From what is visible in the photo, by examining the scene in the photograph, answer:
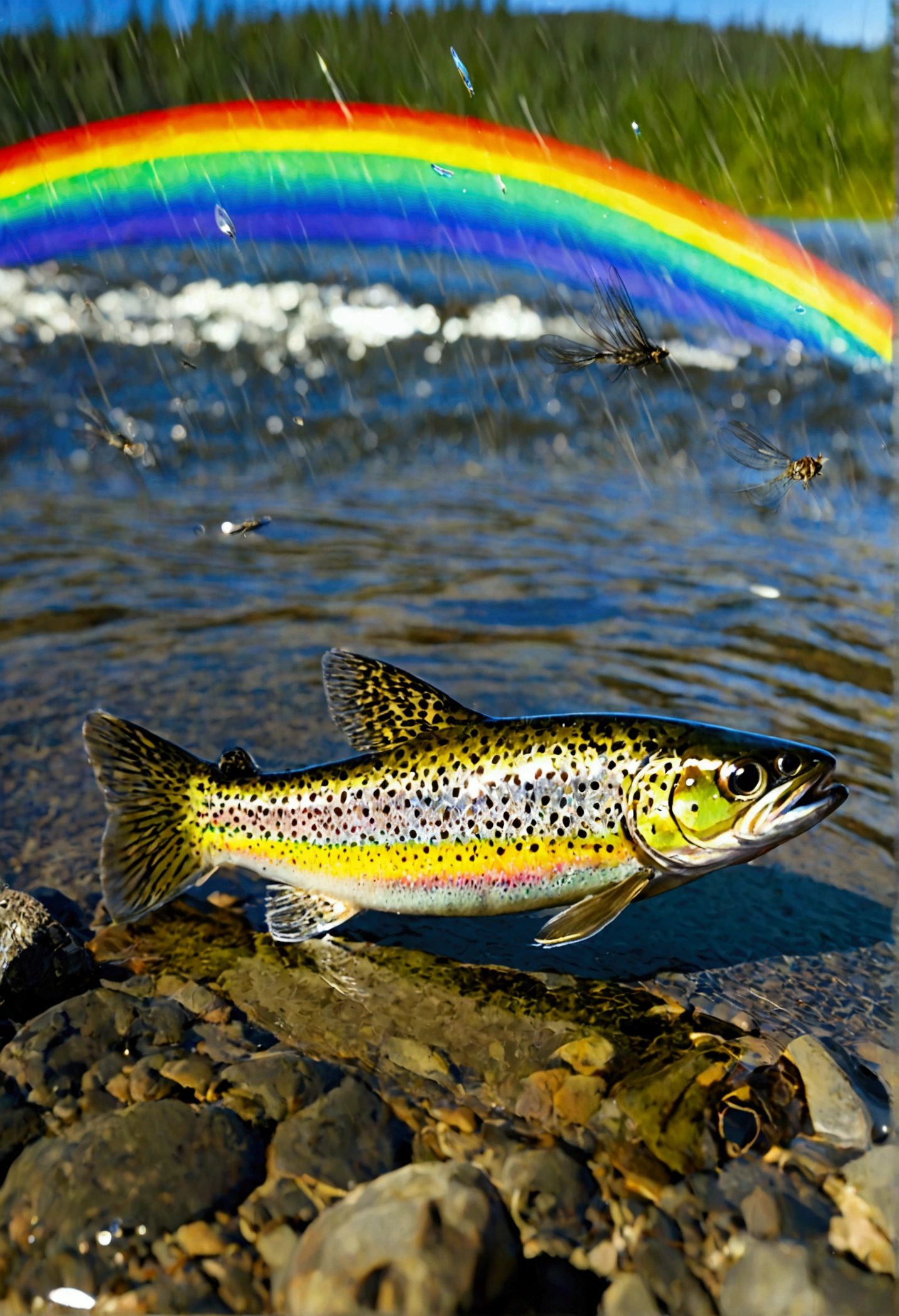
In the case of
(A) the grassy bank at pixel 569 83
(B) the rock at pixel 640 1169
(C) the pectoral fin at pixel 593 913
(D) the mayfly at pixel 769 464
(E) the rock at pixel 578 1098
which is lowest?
(B) the rock at pixel 640 1169

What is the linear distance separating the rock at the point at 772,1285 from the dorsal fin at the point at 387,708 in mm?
2100

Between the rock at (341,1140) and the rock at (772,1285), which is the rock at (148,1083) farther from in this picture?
the rock at (772,1285)

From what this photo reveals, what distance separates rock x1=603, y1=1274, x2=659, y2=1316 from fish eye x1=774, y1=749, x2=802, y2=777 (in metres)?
1.69

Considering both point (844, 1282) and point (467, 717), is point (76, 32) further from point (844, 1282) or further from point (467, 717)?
point (844, 1282)

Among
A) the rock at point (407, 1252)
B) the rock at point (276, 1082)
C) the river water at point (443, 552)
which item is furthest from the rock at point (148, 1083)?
the river water at point (443, 552)

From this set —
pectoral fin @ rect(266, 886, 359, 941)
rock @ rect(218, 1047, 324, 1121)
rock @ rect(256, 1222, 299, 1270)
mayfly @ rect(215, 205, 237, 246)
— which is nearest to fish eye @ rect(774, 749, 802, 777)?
pectoral fin @ rect(266, 886, 359, 941)

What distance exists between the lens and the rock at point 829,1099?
3557 mm

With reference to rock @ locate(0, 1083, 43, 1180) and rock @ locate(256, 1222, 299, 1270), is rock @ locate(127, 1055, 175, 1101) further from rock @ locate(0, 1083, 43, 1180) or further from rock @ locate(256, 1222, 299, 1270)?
rock @ locate(256, 1222, 299, 1270)

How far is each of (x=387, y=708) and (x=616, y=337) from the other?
6.38 ft

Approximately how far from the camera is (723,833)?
147 inches

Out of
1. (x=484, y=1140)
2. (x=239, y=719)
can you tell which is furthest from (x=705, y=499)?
(x=484, y=1140)

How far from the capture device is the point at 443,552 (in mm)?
11508

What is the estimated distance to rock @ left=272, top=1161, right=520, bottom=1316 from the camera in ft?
9.03

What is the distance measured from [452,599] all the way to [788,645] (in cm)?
316
